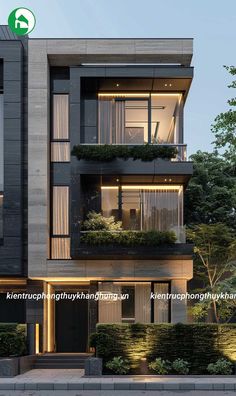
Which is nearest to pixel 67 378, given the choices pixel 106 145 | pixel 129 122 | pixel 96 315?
pixel 96 315

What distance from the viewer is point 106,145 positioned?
20.7m

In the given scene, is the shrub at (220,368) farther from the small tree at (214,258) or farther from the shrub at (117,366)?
the small tree at (214,258)

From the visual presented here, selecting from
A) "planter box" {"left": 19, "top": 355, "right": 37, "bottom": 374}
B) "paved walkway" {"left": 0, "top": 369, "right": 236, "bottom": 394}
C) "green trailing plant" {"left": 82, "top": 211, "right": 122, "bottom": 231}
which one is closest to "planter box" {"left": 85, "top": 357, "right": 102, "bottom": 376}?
"paved walkway" {"left": 0, "top": 369, "right": 236, "bottom": 394}

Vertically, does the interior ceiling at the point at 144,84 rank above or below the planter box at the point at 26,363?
above

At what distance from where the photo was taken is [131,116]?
22.5m

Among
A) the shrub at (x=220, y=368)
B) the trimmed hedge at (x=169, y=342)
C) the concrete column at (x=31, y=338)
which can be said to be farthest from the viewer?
the concrete column at (x=31, y=338)

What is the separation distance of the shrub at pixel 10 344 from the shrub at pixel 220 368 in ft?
21.9

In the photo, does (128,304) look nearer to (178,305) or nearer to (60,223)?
(178,305)

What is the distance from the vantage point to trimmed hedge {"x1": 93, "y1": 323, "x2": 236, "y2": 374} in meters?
17.5

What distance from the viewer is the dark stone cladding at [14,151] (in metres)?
20.7

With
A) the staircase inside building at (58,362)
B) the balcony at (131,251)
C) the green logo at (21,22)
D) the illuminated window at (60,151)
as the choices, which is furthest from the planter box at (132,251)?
the green logo at (21,22)

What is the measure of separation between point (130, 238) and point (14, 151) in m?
5.93

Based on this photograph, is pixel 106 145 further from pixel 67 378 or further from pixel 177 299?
pixel 67 378

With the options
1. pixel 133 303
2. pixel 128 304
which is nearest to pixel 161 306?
pixel 133 303
